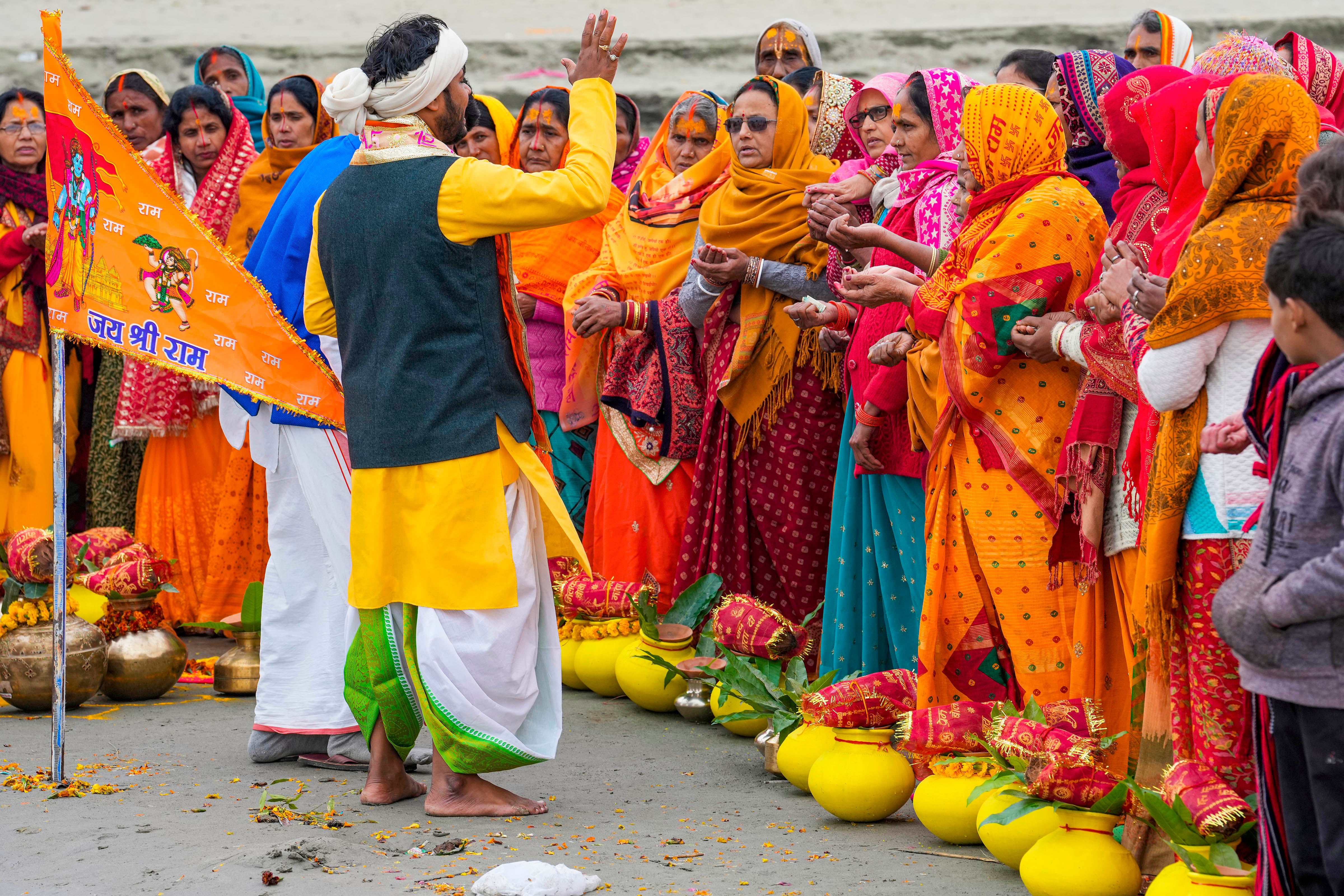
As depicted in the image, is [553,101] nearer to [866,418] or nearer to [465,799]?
[866,418]

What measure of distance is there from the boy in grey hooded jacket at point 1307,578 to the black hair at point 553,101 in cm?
446

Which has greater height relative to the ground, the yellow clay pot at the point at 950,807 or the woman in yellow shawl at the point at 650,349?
the woman in yellow shawl at the point at 650,349

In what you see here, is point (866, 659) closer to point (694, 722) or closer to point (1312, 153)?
point (694, 722)

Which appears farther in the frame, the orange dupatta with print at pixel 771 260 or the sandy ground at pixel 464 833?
the orange dupatta with print at pixel 771 260

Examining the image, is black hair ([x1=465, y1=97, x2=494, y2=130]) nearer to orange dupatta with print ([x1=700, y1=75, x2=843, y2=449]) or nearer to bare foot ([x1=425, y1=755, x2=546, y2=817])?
orange dupatta with print ([x1=700, y1=75, x2=843, y2=449])

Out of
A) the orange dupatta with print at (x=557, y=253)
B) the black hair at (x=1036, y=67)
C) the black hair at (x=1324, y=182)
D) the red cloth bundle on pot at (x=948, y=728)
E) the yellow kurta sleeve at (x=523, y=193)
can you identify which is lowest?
the red cloth bundle on pot at (x=948, y=728)

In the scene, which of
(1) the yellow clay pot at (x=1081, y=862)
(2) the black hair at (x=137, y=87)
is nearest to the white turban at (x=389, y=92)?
(1) the yellow clay pot at (x=1081, y=862)

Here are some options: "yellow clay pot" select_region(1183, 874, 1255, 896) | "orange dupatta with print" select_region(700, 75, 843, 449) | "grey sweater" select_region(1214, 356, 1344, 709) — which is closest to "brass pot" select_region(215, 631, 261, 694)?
"orange dupatta with print" select_region(700, 75, 843, 449)

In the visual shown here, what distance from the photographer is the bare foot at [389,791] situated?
4.00 metres

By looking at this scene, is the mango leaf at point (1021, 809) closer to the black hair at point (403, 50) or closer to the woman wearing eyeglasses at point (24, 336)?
the black hair at point (403, 50)

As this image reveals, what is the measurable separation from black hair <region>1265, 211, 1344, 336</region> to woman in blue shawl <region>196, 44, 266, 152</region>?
6440mm

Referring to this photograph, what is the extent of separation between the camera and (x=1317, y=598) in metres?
2.30

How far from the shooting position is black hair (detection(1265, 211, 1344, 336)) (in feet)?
7.60

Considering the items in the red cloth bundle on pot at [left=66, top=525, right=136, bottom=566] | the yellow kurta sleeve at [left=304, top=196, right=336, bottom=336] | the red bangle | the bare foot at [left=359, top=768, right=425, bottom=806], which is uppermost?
the yellow kurta sleeve at [left=304, top=196, right=336, bottom=336]
